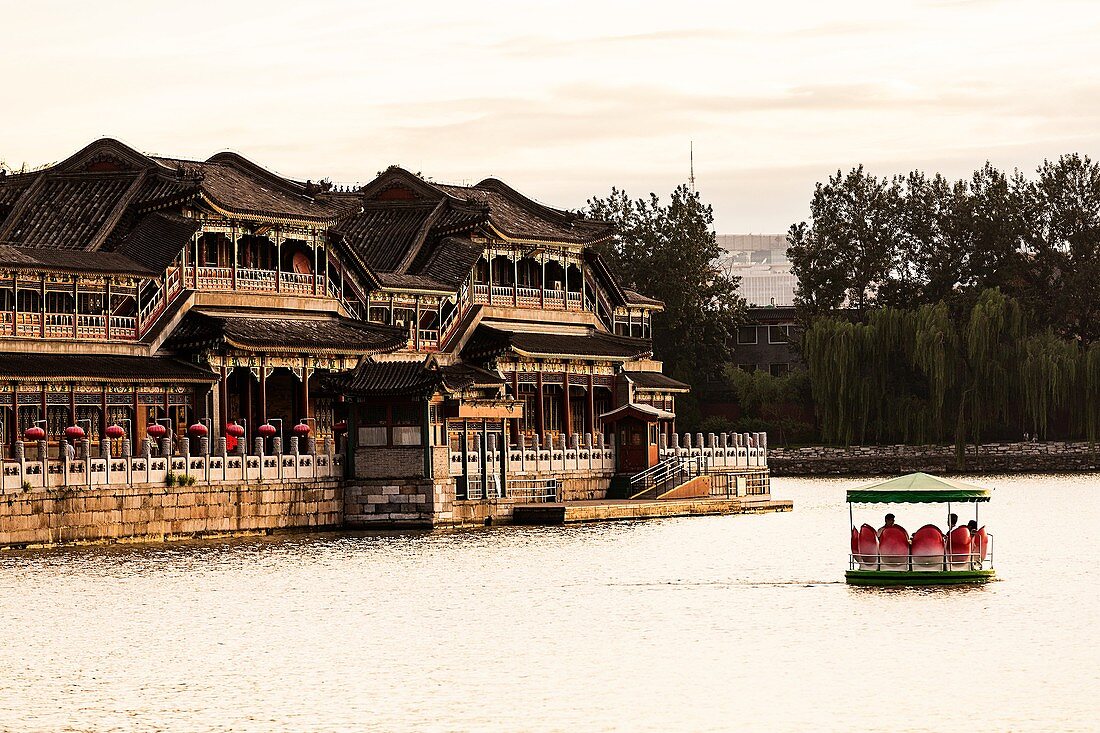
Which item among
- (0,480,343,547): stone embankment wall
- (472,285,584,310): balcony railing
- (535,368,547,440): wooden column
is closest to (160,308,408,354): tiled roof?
(0,480,343,547): stone embankment wall

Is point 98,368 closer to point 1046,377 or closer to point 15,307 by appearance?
point 15,307

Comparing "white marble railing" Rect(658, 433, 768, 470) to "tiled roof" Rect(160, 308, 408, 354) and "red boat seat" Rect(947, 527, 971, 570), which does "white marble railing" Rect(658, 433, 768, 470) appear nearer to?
"tiled roof" Rect(160, 308, 408, 354)

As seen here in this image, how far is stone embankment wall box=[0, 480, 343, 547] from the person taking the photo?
4772 centimetres

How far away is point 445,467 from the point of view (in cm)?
5609

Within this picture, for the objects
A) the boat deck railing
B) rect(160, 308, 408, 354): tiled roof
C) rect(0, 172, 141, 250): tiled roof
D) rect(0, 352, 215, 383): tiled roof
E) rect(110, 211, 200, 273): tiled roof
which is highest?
rect(0, 172, 141, 250): tiled roof

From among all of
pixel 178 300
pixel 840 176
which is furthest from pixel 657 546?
pixel 840 176

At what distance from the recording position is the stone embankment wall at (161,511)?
47719mm

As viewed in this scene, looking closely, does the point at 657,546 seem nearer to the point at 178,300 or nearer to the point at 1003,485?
the point at 178,300

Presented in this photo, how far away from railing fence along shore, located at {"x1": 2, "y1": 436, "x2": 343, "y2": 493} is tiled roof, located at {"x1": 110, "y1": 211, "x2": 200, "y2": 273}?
18.7ft

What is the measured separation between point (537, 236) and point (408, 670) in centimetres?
4444

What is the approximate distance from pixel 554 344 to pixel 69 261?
18.9 m

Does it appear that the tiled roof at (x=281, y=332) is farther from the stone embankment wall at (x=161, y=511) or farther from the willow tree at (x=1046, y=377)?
the willow tree at (x=1046, y=377)

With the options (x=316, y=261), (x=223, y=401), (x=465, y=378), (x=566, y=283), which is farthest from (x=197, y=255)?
(x=566, y=283)

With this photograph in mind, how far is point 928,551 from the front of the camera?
3862 centimetres
